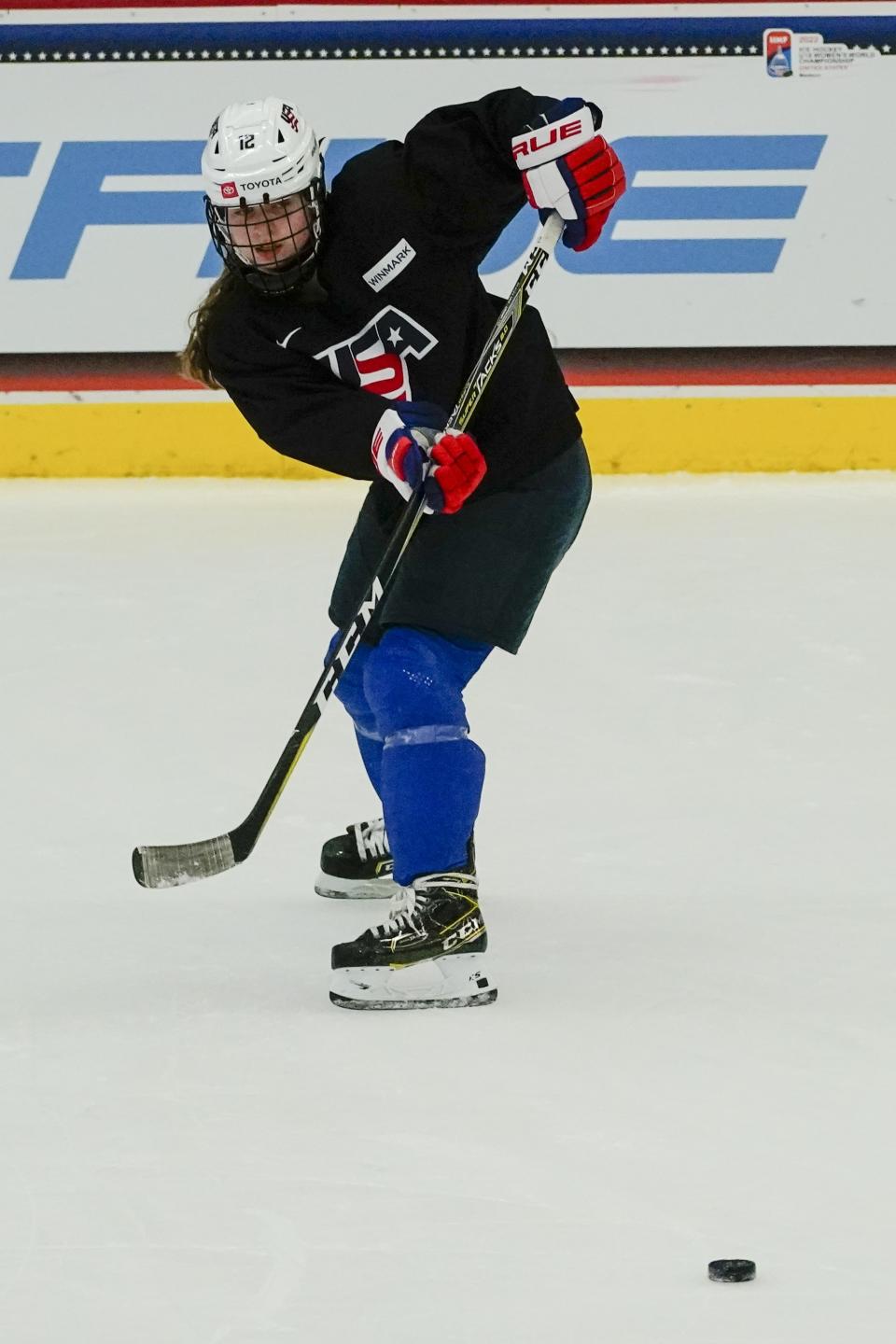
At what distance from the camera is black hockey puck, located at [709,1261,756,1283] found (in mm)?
1449

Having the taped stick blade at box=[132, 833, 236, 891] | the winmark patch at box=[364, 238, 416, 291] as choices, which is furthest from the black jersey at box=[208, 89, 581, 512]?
the taped stick blade at box=[132, 833, 236, 891]

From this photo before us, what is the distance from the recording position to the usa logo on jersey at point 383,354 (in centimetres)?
215

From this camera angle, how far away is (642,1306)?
4.68ft

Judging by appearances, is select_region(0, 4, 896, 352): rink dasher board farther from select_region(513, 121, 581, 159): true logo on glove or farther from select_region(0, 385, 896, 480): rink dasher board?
select_region(513, 121, 581, 159): true logo on glove

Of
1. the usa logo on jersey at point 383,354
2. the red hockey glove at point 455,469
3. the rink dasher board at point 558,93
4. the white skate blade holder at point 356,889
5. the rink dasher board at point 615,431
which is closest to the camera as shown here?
the red hockey glove at point 455,469

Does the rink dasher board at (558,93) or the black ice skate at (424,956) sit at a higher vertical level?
the rink dasher board at (558,93)

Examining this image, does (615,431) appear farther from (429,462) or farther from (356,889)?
(429,462)

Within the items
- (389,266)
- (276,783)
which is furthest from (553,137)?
(276,783)

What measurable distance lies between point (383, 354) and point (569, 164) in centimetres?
29

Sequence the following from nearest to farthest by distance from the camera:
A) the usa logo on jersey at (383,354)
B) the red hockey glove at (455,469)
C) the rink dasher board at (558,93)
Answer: the red hockey glove at (455,469)
the usa logo on jersey at (383,354)
the rink dasher board at (558,93)

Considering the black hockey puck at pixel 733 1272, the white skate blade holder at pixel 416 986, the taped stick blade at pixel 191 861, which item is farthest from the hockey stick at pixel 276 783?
the black hockey puck at pixel 733 1272

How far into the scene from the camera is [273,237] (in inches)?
81.2

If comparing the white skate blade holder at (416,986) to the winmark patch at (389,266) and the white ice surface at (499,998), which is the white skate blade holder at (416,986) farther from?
the winmark patch at (389,266)

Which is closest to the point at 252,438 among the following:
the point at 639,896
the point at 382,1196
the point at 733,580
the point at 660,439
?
the point at 660,439
